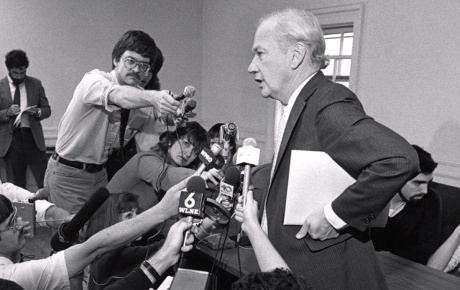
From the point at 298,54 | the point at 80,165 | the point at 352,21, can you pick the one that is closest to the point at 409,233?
the point at 298,54

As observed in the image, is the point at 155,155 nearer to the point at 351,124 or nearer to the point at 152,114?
the point at 152,114

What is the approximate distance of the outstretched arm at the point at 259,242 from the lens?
960 millimetres

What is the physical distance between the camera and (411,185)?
1992mm

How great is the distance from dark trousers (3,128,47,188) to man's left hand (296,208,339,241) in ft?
12.4

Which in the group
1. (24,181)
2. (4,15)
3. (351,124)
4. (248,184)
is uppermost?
(4,15)

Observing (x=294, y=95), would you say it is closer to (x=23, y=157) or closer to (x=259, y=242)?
(x=259, y=242)

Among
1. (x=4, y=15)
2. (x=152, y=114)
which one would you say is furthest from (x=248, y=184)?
(x=4, y=15)

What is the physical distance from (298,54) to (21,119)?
142 inches

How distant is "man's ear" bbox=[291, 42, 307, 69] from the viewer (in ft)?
3.54

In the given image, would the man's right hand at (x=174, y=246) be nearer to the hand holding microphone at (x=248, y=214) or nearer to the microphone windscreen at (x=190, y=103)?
the hand holding microphone at (x=248, y=214)

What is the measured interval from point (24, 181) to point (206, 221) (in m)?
3.26

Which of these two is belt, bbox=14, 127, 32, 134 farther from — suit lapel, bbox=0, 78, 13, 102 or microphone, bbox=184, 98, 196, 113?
microphone, bbox=184, 98, 196, 113

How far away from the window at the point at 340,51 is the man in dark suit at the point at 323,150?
3460mm

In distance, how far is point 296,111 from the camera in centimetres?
106
